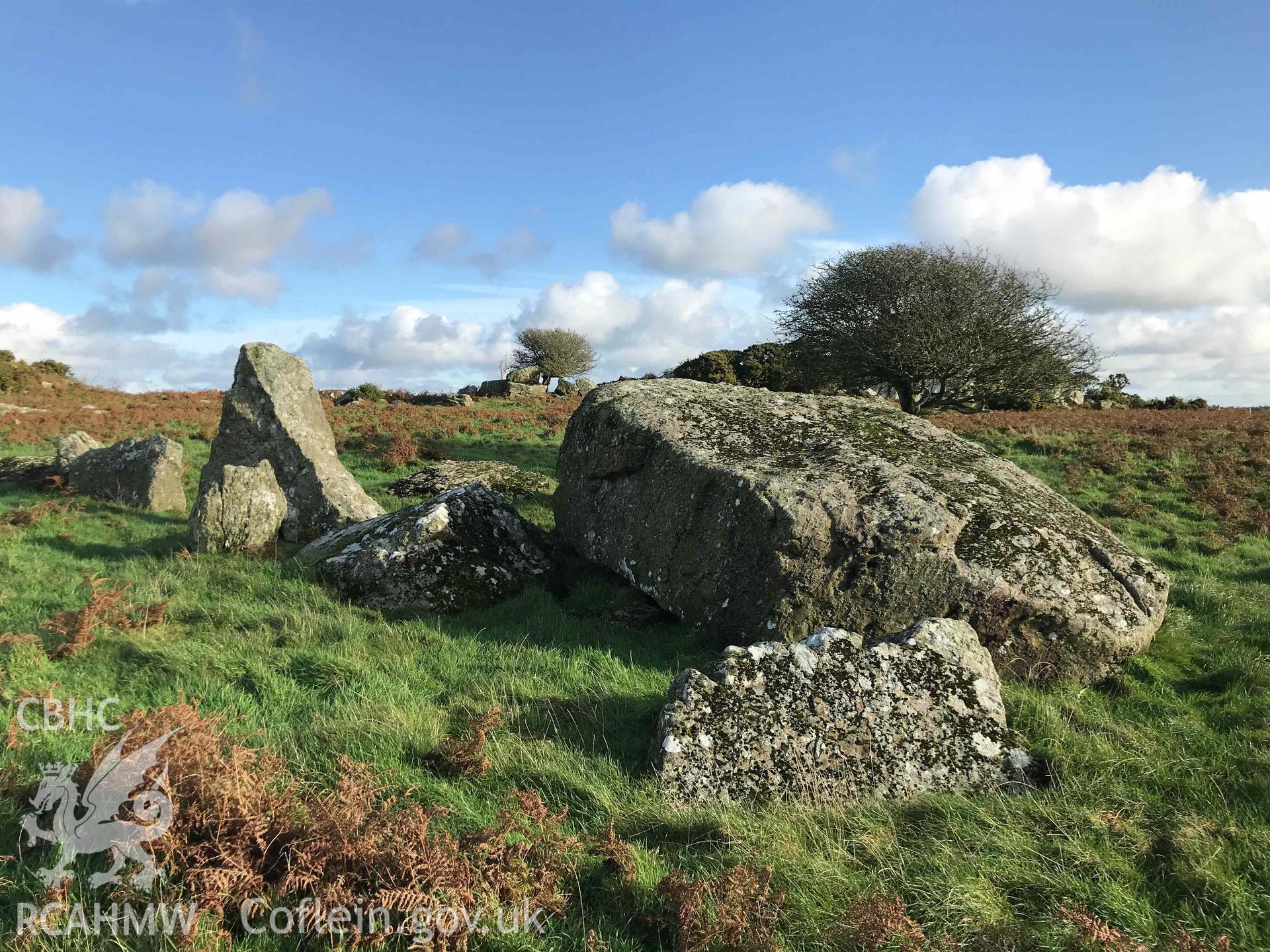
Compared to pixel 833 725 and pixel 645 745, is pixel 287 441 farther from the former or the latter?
pixel 833 725

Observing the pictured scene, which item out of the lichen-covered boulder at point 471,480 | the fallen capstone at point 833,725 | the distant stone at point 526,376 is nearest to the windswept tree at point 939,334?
the lichen-covered boulder at point 471,480

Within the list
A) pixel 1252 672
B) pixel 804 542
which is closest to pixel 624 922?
pixel 804 542

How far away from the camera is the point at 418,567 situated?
8.78 m

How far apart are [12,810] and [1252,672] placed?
978 centimetres

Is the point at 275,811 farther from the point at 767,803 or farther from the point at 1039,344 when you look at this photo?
the point at 1039,344

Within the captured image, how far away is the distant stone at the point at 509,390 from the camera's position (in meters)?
43.8

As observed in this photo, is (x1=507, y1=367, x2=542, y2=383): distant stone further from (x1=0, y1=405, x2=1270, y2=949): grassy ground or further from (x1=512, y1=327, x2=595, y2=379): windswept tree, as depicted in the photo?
(x1=0, y1=405, x2=1270, y2=949): grassy ground

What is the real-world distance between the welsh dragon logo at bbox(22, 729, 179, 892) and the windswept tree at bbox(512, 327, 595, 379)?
228 ft

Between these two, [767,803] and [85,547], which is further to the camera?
[85,547]

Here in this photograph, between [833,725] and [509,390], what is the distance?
42077 millimetres

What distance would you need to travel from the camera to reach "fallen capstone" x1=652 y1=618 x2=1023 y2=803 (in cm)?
488

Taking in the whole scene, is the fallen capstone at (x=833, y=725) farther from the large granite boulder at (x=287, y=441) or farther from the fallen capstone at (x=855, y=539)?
the large granite boulder at (x=287, y=441)

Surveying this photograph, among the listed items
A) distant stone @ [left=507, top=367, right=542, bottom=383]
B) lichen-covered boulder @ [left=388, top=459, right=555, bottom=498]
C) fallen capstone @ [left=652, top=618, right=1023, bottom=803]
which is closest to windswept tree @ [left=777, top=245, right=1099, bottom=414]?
lichen-covered boulder @ [left=388, top=459, right=555, bottom=498]

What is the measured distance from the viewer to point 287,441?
13.3 metres
